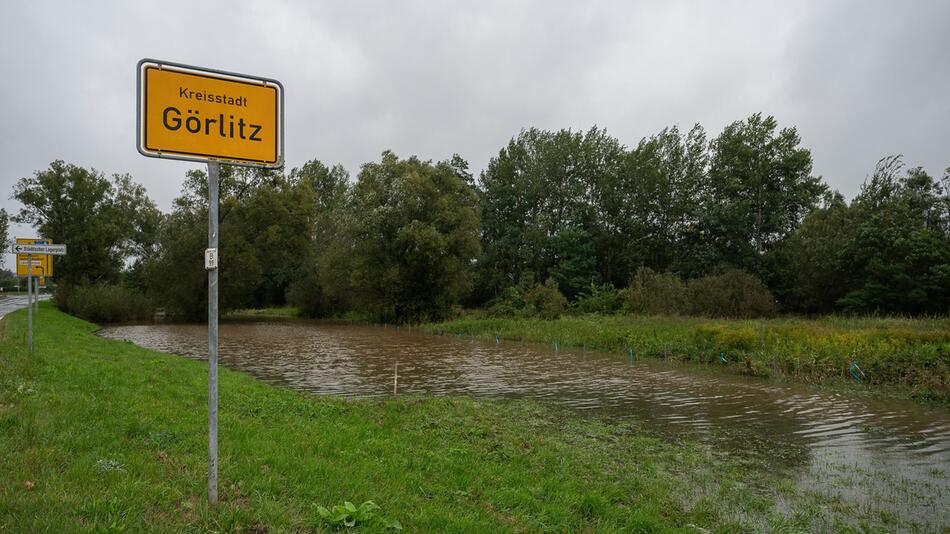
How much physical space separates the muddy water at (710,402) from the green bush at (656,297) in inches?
402

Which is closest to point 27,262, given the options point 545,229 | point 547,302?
point 547,302

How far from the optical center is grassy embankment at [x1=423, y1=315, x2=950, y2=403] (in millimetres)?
16500

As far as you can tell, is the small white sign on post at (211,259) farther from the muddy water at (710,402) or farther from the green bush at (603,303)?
the green bush at (603,303)

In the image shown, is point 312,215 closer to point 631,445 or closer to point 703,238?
point 703,238

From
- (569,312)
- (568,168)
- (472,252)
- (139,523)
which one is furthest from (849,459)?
(568,168)

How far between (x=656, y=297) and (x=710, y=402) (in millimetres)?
21499

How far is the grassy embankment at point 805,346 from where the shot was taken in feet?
54.1

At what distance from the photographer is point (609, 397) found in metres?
14.5

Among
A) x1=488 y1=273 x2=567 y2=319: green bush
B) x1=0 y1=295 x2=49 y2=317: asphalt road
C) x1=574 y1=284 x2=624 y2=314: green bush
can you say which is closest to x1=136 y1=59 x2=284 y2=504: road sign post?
x1=0 y1=295 x2=49 y2=317: asphalt road

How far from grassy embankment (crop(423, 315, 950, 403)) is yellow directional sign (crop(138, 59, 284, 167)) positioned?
56.9 feet

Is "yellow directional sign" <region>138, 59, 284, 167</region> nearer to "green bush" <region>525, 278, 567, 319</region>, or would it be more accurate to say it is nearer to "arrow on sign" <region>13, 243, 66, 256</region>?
"arrow on sign" <region>13, 243, 66, 256</region>

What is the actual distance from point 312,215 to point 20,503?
49.5 metres

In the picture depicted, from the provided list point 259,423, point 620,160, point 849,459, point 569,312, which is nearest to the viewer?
point 259,423

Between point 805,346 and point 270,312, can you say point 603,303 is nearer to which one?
point 805,346
